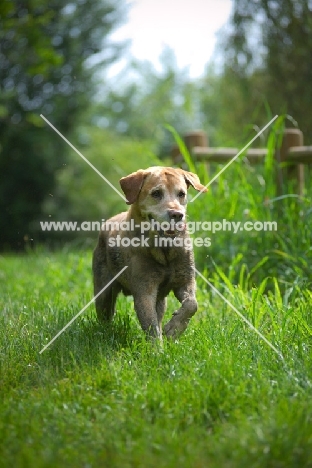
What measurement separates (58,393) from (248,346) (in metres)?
1.28

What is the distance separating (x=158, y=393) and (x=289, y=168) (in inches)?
155

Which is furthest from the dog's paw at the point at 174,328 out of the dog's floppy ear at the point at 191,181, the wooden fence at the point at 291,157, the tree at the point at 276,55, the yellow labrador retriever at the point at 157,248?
the tree at the point at 276,55

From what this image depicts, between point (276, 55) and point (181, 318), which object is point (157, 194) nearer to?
point (181, 318)

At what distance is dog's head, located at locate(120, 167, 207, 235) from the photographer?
161 inches

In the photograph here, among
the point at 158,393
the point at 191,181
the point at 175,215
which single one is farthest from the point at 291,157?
the point at 158,393

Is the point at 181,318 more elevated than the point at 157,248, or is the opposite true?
the point at 157,248

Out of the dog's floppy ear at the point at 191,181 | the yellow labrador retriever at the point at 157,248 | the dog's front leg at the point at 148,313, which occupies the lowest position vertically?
the dog's front leg at the point at 148,313

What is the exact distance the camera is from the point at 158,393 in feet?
10.2

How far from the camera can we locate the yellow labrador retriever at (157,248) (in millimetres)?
4062

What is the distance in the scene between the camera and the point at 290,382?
319cm

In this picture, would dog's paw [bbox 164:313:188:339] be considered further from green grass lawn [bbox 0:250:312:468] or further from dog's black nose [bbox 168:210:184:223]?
dog's black nose [bbox 168:210:184:223]

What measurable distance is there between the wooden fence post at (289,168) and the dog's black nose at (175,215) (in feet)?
8.29

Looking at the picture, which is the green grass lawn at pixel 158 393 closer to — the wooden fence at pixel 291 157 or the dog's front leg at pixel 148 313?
the dog's front leg at pixel 148 313

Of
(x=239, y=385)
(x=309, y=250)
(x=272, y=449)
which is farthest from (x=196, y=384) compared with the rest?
(x=309, y=250)
